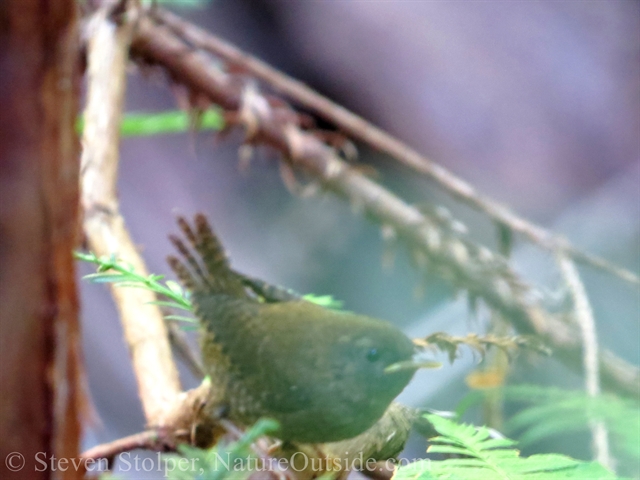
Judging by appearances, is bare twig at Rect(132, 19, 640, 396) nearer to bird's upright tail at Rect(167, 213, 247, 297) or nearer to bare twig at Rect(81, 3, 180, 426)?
bare twig at Rect(81, 3, 180, 426)

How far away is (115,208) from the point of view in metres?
1.06

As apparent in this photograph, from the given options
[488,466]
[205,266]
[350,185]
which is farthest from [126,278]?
[350,185]

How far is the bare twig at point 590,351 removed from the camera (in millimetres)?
620

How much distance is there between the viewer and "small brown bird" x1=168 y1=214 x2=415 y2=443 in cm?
44

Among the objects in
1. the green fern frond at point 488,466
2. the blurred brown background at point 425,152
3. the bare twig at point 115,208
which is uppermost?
the blurred brown background at point 425,152

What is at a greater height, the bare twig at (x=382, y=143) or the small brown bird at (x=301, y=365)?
the bare twig at (x=382, y=143)

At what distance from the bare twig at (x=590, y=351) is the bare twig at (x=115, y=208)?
0.49 meters

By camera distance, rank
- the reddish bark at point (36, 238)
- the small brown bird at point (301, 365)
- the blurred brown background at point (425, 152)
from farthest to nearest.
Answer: the blurred brown background at point (425, 152), the small brown bird at point (301, 365), the reddish bark at point (36, 238)

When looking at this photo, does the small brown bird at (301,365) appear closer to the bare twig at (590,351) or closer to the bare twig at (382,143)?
the bare twig at (590,351)

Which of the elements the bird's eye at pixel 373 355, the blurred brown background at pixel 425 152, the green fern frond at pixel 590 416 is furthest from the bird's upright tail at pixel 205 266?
the blurred brown background at pixel 425 152

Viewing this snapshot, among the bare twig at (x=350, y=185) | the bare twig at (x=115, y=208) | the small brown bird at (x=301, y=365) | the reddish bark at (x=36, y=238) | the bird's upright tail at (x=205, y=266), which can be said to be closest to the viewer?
the reddish bark at (x=36, y=238)

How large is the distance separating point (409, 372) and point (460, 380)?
3.76 feet

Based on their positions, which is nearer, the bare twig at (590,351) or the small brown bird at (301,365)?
the small brown bird at (301,365)

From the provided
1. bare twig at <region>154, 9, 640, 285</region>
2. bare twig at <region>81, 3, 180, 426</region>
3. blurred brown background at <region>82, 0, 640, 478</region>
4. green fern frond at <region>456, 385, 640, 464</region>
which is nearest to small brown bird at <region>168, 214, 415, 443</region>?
bare twig at <region>81, 3, 180, 426</region>
